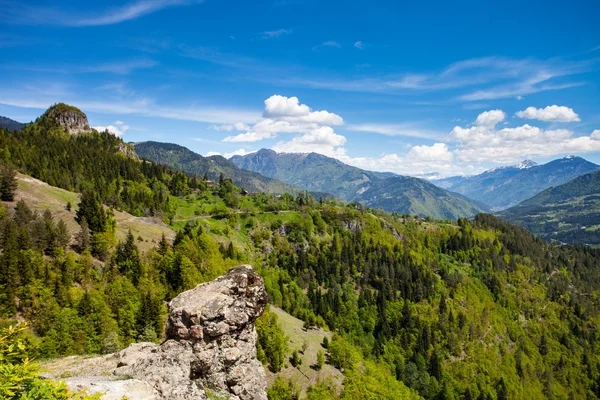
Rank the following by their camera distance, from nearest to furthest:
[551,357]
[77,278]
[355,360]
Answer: [77,278] < [355,360] < [551,357]

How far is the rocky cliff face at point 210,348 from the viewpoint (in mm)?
22484

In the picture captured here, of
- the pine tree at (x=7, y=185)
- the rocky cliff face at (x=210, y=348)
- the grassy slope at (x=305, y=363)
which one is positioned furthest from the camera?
the pine tree at (x=7, y=185)

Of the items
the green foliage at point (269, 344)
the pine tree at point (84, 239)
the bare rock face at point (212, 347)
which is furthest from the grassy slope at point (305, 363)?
the bare rock face at point (212, 347)

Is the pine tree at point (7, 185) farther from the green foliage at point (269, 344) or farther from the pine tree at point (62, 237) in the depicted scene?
the green foliage at point (269, 344)

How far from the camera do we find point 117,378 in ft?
68.9

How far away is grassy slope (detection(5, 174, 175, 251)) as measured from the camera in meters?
95.6

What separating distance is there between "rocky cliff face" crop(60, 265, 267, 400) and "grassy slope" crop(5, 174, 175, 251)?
79.8m

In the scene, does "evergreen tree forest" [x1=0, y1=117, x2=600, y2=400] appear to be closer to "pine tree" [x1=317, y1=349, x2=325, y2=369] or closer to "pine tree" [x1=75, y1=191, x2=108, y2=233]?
"pine tree" [x1=75, y1=191, x2=108, y2=233]

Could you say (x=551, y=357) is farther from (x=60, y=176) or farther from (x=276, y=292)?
(x=60, y=176)

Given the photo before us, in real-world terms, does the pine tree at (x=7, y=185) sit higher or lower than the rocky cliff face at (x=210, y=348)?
higher

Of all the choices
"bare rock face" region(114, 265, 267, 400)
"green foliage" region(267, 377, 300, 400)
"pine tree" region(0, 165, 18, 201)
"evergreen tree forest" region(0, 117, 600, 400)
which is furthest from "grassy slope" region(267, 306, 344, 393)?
"pine tree" region(0, 165, 18, 201)

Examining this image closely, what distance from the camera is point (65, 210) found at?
99625 mm

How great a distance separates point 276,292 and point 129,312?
89.5 metres

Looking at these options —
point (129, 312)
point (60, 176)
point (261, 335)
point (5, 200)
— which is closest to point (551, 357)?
point (261, 335)
